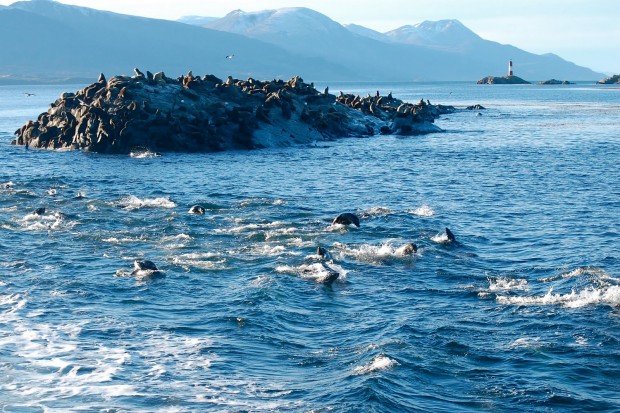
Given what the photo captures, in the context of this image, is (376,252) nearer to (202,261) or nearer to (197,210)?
(202,261)

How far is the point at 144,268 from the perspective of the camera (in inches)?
1016

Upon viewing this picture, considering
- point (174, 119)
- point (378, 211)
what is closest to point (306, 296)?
point (378, 211)

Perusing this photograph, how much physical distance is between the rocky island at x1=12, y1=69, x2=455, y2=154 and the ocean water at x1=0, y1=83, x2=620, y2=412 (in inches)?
469

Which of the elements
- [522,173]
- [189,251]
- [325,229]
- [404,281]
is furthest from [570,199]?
[189,251]

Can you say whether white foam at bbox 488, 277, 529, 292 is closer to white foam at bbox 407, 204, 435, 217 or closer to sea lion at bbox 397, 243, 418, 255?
sea lion at bbox 397, 243, 418, 255

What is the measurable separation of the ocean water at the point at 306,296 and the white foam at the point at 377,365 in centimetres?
5

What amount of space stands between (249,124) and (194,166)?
1118cm

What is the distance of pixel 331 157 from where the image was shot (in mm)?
58500

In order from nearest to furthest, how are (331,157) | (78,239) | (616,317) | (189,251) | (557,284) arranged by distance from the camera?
1. (616,317)
2. (557,284)
3. (189,251)
4. (78,239)
5. (331,157)

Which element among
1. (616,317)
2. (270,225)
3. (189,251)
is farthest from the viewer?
(270,225)

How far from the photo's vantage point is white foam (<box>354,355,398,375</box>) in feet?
58.5

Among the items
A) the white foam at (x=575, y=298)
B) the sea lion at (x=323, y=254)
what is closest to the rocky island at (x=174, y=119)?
the sea lion at (x=323, y=254)

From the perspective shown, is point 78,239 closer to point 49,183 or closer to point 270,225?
point 270,225

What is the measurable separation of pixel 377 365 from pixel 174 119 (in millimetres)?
43288
